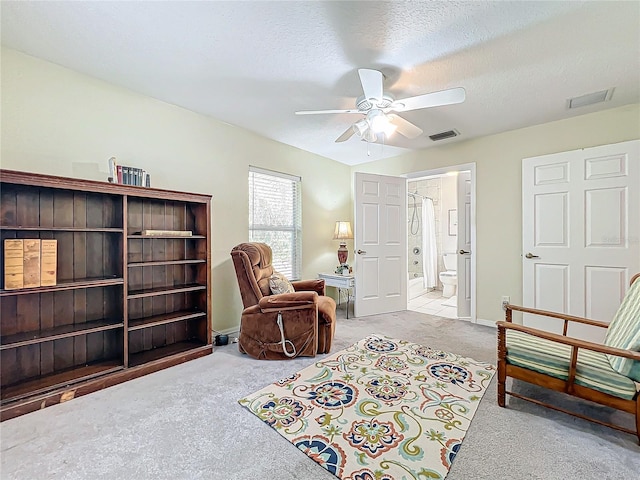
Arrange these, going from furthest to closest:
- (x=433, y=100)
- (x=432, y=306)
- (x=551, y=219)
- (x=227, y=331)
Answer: (x=432, y=306) → (x=227, y=331) → (x=551, y=219) → (x=433, y=100)

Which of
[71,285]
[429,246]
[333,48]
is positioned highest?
[333,48]

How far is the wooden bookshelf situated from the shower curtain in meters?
4.85

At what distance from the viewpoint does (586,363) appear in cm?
170

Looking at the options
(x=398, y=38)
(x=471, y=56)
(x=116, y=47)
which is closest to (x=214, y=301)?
(x=116, y=47)

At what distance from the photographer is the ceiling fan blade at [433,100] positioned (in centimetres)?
201

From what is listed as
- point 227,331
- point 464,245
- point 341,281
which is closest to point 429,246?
point 464,245

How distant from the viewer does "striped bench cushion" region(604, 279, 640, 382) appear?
1.57 meters

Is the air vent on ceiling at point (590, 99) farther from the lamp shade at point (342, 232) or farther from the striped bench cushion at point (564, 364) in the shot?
the lamp shade at point (342, 232)

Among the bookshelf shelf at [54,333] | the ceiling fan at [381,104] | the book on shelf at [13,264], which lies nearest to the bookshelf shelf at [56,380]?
the bookshelf shelf at [54,333]

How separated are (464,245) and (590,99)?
6.86 feet

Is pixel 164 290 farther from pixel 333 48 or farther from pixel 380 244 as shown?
pixel 380 244

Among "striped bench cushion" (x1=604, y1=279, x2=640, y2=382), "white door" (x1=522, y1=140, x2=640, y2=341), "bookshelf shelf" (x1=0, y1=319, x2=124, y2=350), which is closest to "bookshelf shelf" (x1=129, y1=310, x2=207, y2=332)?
"bookshelf shelf" (x1=0, y1=319, x2=124, y2=350)

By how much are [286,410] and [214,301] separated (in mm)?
1747

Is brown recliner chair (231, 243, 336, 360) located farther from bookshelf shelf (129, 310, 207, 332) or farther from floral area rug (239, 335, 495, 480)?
bookshelf shelf (129, 310, 207, 332)
